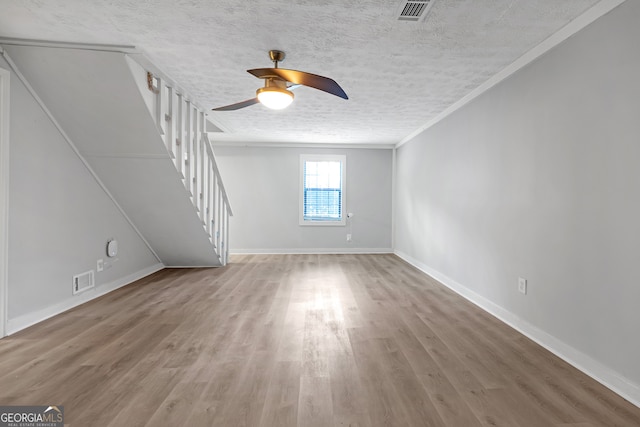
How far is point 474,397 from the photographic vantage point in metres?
1.71

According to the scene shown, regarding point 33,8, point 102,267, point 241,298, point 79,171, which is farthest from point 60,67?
point 241,298

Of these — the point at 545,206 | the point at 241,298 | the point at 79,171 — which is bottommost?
the point at 241,298

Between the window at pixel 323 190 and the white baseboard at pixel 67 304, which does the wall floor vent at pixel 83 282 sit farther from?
the window at pixel 323 190

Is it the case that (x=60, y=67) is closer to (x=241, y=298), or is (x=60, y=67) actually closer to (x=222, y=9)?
(x=222, y=9)

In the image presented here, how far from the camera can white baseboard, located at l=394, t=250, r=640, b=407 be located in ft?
5.70

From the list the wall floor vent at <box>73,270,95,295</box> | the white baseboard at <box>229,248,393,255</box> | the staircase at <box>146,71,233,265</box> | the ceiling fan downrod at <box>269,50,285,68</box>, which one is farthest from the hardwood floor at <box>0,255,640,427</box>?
the white baseboard at <box>229,248,393,255</box>

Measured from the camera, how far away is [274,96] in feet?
8.16

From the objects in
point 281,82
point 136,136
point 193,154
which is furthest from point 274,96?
point 193,154

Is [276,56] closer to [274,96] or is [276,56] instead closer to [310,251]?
[274,96]

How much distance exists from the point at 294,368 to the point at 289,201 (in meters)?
4.88

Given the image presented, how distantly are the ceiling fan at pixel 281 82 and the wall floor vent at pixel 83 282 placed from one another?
9.10 feet

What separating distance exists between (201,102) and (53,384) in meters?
3.30

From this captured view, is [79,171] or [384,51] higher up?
[384,51]

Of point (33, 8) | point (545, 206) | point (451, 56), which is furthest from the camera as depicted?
point (451, 56)
